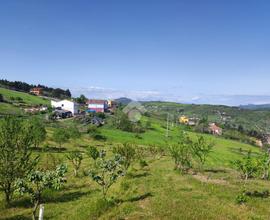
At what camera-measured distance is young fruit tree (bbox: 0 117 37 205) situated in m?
27.8

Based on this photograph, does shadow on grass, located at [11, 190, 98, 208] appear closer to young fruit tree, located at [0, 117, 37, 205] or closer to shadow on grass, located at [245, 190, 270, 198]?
young fruit tree, located at [0, 117, 37, 205]

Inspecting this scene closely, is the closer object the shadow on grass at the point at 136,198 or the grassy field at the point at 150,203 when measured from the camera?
the grassy field at the point at 150,203

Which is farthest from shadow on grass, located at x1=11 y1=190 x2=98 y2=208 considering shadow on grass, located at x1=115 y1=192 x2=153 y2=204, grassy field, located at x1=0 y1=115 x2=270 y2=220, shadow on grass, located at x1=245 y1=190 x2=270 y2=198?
shadow on grass, located at x1=245 y1=190 x2=270 y2=198

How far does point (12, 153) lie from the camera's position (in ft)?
94.2

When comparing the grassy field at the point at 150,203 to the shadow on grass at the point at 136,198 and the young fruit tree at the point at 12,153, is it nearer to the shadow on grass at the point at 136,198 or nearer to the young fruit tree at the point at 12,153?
the shadow on grass at the point at 136,198

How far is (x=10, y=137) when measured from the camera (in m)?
29.0

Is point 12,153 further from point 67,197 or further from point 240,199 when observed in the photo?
point 240,199

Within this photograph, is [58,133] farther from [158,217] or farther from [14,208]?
[158,217]

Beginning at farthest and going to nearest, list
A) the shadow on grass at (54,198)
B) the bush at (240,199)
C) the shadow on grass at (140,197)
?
the shadow on grass at (54,198), the shadow on grass at (140,197), the bush at (240,199)

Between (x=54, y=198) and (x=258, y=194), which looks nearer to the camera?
(x=54, y=198)

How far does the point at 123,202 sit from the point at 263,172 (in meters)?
34.6

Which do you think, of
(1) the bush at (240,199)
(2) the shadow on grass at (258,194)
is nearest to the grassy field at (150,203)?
(1) the bush at (240,199)

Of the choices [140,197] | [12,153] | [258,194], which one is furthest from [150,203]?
[12,153]

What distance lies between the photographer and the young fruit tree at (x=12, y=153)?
27.8 m
